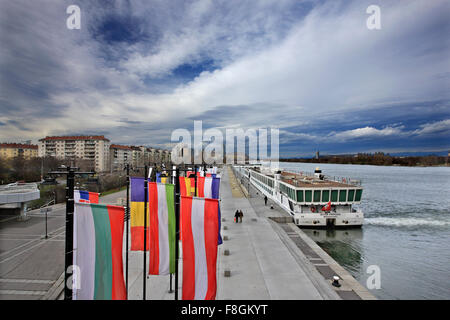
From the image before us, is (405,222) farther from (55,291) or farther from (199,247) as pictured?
(55,291)

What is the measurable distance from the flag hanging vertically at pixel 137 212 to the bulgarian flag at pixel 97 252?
12.6ft

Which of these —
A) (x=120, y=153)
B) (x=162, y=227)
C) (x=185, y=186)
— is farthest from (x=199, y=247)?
(x=120, y=153)

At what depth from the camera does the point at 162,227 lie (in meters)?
7.51

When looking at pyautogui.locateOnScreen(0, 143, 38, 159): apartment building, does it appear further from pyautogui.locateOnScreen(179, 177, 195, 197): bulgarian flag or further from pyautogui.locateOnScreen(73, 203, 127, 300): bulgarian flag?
pyautogui.locateOnScreen(73, 203, 127, 300): bulgarian flag

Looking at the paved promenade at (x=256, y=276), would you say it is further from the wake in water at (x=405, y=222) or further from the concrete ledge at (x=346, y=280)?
the wake in water at (x=405, y=222)

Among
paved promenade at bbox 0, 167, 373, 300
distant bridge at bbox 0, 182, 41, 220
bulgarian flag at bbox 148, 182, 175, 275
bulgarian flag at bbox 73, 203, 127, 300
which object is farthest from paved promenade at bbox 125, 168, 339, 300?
distant bridge at bbox 0, 182, 41, 220

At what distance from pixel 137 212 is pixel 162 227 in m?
2.63

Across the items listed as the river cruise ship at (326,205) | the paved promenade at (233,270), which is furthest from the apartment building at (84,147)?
the river cruise ship at (326,205)

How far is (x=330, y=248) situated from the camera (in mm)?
20594

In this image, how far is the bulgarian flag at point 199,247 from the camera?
21.5 ft

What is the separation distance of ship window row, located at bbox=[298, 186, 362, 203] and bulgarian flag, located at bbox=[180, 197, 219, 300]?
21214 mm

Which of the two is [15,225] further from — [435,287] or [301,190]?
[435,287]

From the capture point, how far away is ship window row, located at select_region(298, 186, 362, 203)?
25.8 m
